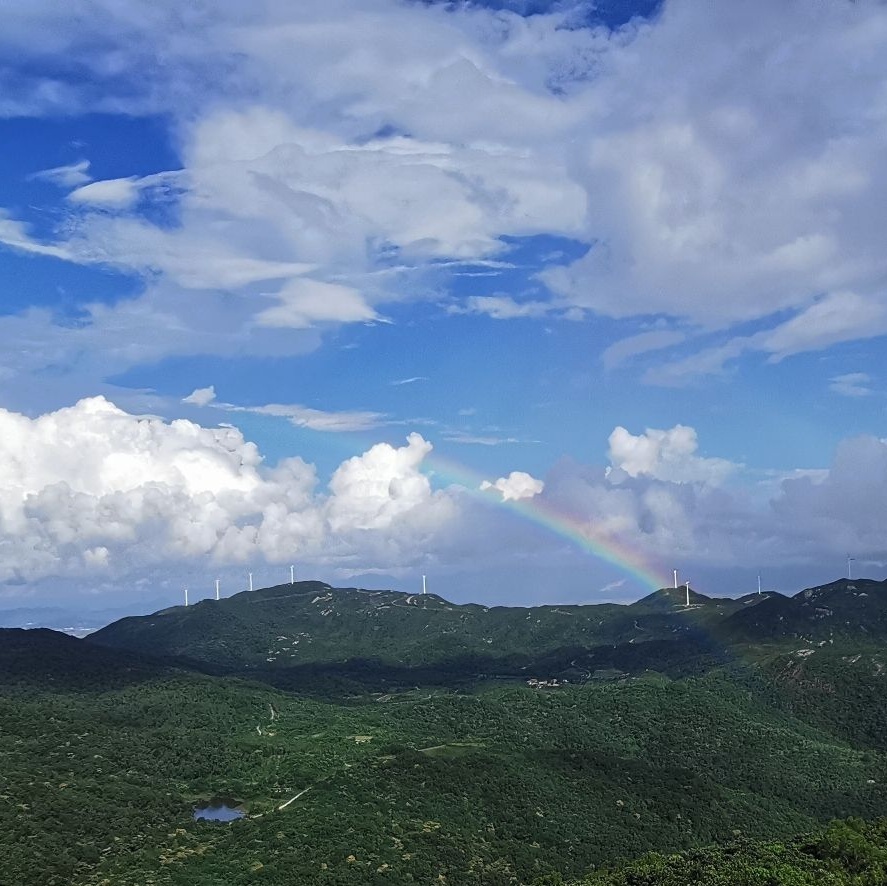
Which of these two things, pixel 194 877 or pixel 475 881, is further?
pixel 475 881

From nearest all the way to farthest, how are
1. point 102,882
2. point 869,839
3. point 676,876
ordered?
1. point 676,876
2. point 869,839
3. point 102,882

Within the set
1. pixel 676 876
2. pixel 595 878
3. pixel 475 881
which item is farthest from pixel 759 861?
pixel 475 881

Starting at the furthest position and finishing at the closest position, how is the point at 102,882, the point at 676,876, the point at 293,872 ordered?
the point at 293,872 < the point at 102,882 < the point at 676,876

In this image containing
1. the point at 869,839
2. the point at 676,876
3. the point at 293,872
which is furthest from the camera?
the point at 293,872

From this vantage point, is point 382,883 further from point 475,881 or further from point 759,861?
point 759,861

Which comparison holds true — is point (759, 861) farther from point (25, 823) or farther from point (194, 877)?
point (25, 823)

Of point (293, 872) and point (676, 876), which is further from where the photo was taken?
point (293, 872)

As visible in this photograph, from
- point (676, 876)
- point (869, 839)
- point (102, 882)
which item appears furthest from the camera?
point (102, 882)

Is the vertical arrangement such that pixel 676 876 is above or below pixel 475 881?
above

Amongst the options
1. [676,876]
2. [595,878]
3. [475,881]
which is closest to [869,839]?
[676,876]
